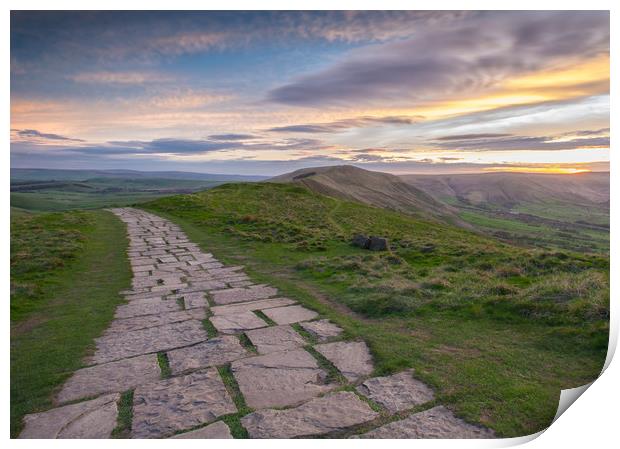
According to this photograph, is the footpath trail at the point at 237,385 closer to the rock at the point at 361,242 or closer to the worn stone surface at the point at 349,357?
the worn stone surface at the point at 349,357

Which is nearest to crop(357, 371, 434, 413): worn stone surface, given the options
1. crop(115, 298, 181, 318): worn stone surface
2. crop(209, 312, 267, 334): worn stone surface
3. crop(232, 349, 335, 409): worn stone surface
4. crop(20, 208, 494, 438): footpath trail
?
crop(20, 208, 494, 438): footpath trail

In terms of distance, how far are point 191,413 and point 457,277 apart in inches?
276

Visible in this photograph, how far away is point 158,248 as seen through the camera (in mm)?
13820

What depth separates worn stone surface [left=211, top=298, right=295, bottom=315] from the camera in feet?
21.8

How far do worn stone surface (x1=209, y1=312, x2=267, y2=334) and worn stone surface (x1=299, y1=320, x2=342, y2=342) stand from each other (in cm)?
75

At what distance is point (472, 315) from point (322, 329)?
267cm

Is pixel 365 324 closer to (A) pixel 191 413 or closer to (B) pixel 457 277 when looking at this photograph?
(A) pixel 191 413

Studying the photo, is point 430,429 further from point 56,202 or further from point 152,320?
point 56,202

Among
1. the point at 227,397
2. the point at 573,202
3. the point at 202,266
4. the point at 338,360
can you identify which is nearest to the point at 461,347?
the point at 338,360

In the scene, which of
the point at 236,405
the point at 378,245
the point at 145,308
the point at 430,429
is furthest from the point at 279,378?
the point at 378,245

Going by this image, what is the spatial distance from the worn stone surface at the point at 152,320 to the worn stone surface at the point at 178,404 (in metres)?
2.10

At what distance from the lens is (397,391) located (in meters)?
3.89

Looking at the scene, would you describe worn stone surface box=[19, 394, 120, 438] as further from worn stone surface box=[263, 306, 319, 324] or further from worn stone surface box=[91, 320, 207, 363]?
worn stone surface box=[263, 306, 319, 324]
